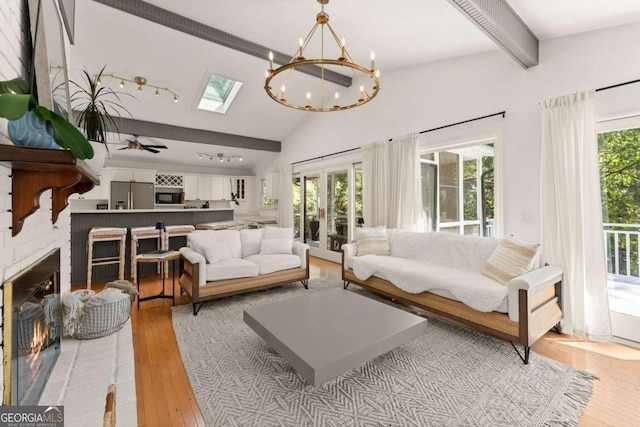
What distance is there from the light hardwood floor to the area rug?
0.07 metres

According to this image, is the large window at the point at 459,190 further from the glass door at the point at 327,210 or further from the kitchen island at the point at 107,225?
the kitchen island at the point at 107,225

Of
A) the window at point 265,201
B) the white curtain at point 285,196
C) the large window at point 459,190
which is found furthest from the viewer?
the window at point 265,201

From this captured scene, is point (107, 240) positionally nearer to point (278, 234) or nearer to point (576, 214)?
point (278, 234)

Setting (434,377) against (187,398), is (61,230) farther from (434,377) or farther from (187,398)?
(434,377)

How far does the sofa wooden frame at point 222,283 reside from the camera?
3074 millimetres

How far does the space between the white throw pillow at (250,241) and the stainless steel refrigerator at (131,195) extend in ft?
14.9

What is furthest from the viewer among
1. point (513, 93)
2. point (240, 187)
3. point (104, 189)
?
point (240, 187)

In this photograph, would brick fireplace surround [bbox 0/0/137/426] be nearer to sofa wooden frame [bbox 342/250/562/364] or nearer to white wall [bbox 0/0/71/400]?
white wall [bbox 0/0/71/400]

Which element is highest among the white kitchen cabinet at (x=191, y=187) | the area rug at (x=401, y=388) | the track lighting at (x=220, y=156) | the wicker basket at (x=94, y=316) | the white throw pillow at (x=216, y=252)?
the track lighting at (x=220, y=156)

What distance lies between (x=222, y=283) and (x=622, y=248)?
410 centimetres

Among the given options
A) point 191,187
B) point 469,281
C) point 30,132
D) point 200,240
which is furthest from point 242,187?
point 30,132

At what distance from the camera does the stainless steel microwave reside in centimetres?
752

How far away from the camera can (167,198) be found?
7613 millimetres

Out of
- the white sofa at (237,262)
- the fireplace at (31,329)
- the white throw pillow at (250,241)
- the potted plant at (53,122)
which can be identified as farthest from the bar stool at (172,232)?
the potted plant at (53,122)
